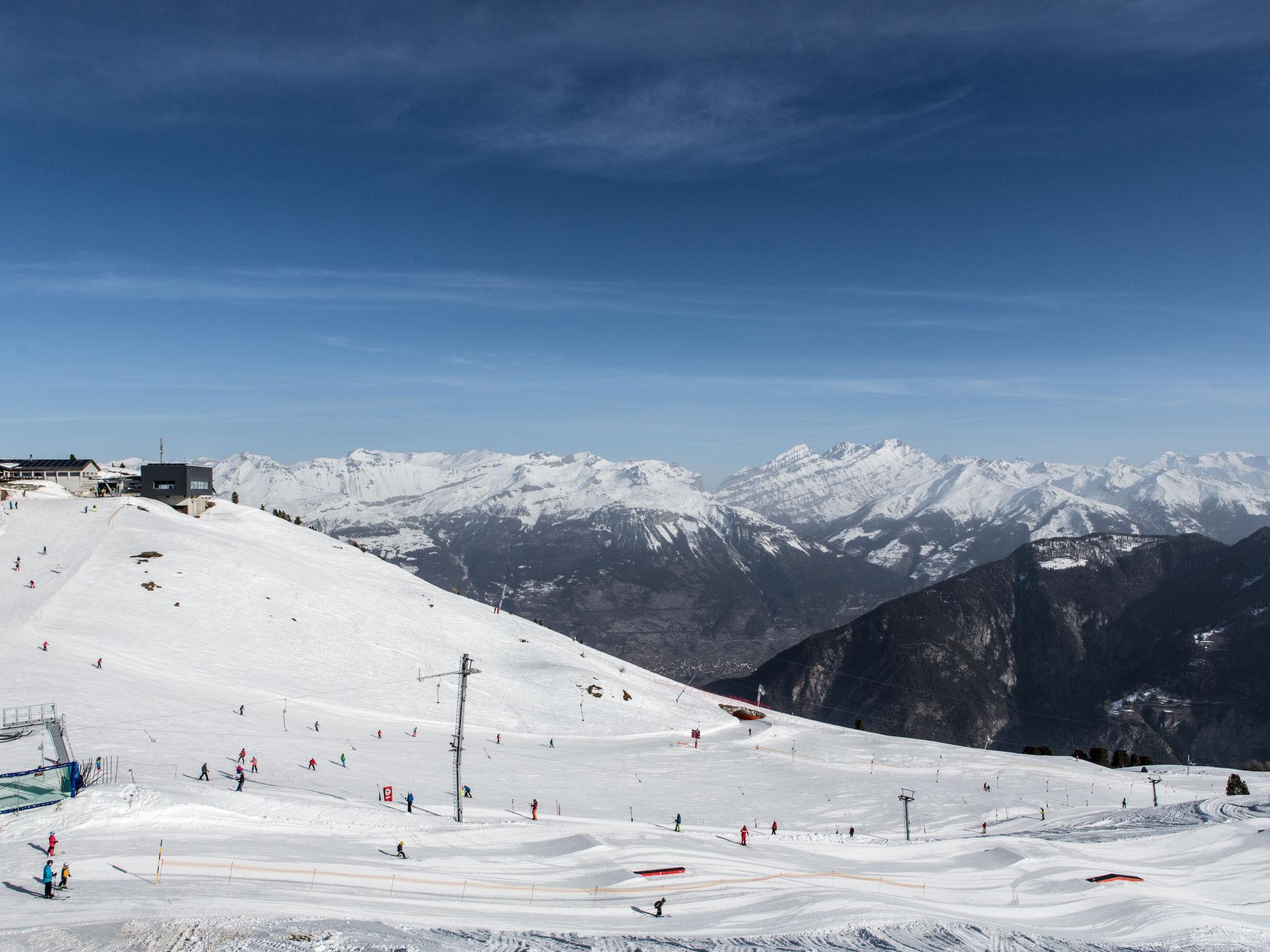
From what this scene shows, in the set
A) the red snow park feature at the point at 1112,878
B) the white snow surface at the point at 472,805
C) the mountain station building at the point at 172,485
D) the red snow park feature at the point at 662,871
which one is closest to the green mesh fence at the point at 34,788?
the white snow surface at the point at 472,805

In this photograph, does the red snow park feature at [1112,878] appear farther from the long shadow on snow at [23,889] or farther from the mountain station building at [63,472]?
the mountain station building at [63,472]

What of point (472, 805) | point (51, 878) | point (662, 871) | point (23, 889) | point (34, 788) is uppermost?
point (34, 788)

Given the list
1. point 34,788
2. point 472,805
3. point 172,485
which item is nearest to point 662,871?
point 472,805

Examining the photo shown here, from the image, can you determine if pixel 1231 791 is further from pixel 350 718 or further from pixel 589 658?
pixel 350 718

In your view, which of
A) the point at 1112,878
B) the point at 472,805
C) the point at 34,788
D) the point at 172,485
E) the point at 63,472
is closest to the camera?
the point at 34,788

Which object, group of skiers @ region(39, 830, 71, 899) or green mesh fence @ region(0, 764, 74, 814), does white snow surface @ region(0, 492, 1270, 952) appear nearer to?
group of skiers @ region(39, 830, 71, 899)

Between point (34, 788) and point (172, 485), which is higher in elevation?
point (172, 485)

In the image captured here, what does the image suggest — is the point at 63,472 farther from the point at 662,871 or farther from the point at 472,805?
the point at 662,871
